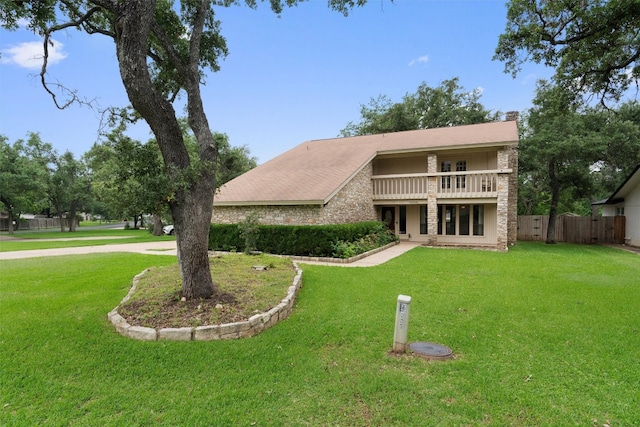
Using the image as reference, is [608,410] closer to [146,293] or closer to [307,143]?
[146,293]

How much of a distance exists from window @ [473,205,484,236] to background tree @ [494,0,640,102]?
298 inches

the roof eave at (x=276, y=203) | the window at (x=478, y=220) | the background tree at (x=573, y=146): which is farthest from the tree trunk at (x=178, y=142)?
the background tree at (x=573, y=146)

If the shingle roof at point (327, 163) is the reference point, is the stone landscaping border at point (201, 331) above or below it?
below

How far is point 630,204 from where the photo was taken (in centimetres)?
1678

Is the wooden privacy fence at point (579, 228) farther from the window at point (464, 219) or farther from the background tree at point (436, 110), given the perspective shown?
the background tree at point (436, 110)

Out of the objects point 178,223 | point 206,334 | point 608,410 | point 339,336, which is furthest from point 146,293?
point 608,410

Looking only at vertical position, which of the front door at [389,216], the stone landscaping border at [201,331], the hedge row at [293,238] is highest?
the front door at [389,216]

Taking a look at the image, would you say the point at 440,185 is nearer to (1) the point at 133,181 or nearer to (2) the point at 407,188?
(2) the point at 407,188

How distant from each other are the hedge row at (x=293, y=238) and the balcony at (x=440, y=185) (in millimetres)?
3403

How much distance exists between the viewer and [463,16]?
32.8 ft

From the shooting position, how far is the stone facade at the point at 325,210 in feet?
41.0

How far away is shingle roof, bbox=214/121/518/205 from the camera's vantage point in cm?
1312

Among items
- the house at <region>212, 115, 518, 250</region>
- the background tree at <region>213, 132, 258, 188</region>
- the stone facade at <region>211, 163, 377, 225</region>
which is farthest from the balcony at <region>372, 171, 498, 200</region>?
the background tree at <region>213, 132, 258, 188</region>

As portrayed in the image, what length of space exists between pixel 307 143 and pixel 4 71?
15.8 meters
